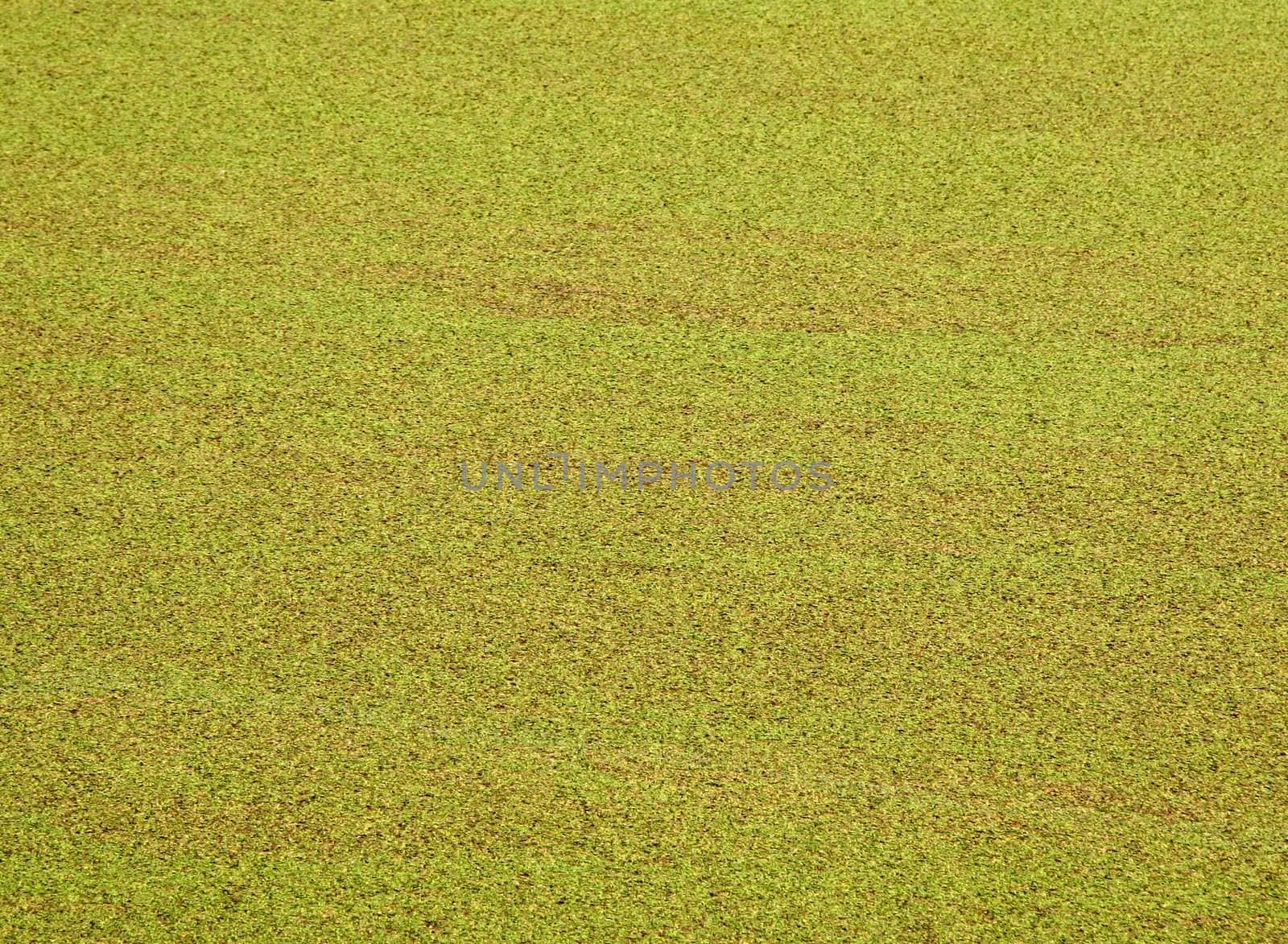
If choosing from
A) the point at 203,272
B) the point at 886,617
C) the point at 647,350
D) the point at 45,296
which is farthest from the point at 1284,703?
the point at 45,296

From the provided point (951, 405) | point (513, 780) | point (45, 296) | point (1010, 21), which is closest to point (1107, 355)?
point (951, 405)

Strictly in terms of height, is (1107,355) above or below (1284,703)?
above

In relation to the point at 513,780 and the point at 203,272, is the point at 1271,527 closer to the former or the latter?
the point at 513,780

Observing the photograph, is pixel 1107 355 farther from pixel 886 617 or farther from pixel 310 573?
pixel 310 573

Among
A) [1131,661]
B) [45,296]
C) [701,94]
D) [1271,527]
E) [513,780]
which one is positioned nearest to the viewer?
[513,780]

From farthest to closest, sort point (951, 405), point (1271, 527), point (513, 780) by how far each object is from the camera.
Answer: point (951, 405) < point (1271, 527) < point (513, 780)

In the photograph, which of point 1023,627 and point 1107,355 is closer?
point 1023,627

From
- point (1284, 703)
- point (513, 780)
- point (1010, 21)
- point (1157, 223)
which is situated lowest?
point (513, 780)
